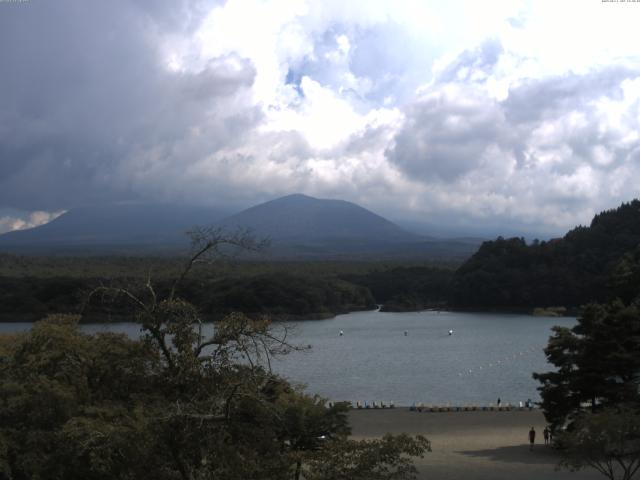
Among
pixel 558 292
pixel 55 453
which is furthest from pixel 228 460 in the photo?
pixel 558 292

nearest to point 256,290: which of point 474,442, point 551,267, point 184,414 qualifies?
point 551,267

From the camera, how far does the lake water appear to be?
1137 inches

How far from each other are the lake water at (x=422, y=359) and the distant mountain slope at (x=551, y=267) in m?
6.11

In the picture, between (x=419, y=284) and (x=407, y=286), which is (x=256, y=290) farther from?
(x=419, y=284)

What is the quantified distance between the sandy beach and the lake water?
2958mm

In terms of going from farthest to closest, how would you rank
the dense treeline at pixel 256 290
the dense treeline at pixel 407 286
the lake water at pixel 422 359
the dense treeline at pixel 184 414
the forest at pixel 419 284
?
the dense treeline at pixel 407 286 < the forest at pixel 419 284 < the dense treeline at pixel 256 290 < the lake water at pixel 422 359 < the dense treeline at pixel 184 414

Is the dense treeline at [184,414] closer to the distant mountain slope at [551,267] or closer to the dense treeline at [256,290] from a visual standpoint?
the dense treeline at [256,290]

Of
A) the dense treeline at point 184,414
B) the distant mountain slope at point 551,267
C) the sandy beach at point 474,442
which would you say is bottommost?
the sandy beach at point 474,442

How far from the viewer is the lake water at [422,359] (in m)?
28.9

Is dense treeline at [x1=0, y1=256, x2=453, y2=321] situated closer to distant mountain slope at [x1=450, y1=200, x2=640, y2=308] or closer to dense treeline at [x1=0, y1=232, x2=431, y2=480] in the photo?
distant mountain slope at [x1=450, y1=200, x2=640, y2=308]

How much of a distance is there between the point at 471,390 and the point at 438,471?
49.1ft

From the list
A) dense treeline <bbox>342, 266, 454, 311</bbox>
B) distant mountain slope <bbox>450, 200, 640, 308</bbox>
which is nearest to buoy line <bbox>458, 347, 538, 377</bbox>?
distant mountain slope <bbox>450, 200, 640, 308</bbox>

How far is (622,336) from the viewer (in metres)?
16.1

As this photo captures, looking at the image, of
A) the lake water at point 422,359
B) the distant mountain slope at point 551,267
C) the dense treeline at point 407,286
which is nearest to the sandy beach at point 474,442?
the lake water at point 422,359
